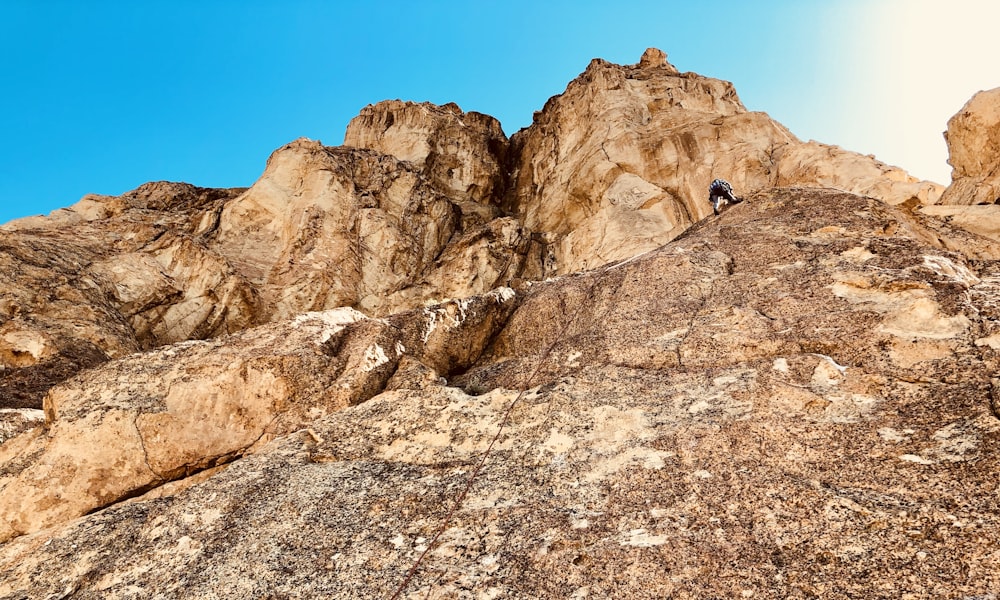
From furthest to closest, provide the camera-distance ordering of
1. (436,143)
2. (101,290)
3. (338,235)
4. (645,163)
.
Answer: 1. (436,143)
2. (645,163)
3. (338,235)
4. (101,290)

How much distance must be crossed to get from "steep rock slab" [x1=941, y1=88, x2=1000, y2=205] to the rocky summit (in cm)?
62

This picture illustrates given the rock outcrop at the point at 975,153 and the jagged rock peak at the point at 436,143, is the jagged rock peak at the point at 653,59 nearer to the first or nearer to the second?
the jagged rock peak at the point at 436,143

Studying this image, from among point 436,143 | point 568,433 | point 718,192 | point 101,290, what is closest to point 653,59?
point 436,143

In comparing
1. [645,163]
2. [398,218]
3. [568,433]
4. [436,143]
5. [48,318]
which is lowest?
[568,433]

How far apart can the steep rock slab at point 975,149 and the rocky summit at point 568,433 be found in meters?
0.62

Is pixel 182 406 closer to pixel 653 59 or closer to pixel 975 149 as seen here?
pixel 975 149

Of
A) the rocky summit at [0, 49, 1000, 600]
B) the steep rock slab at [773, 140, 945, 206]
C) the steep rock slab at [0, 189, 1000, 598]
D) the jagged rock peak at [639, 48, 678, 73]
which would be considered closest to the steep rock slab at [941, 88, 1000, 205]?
the rocky summit at [0, 49, 1000, 600]

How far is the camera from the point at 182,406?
31.3ft

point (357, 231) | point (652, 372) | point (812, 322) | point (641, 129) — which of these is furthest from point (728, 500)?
point (641, 129)

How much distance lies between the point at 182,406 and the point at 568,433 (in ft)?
21.5

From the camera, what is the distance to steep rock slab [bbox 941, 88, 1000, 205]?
18.3 m

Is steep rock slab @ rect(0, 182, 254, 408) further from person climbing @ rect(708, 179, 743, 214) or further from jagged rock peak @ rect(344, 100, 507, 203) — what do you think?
person climbing @ rect(708, 179, 743, 214)

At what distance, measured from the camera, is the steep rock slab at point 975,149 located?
60.1ft

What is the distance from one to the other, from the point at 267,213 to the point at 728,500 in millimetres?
26565
